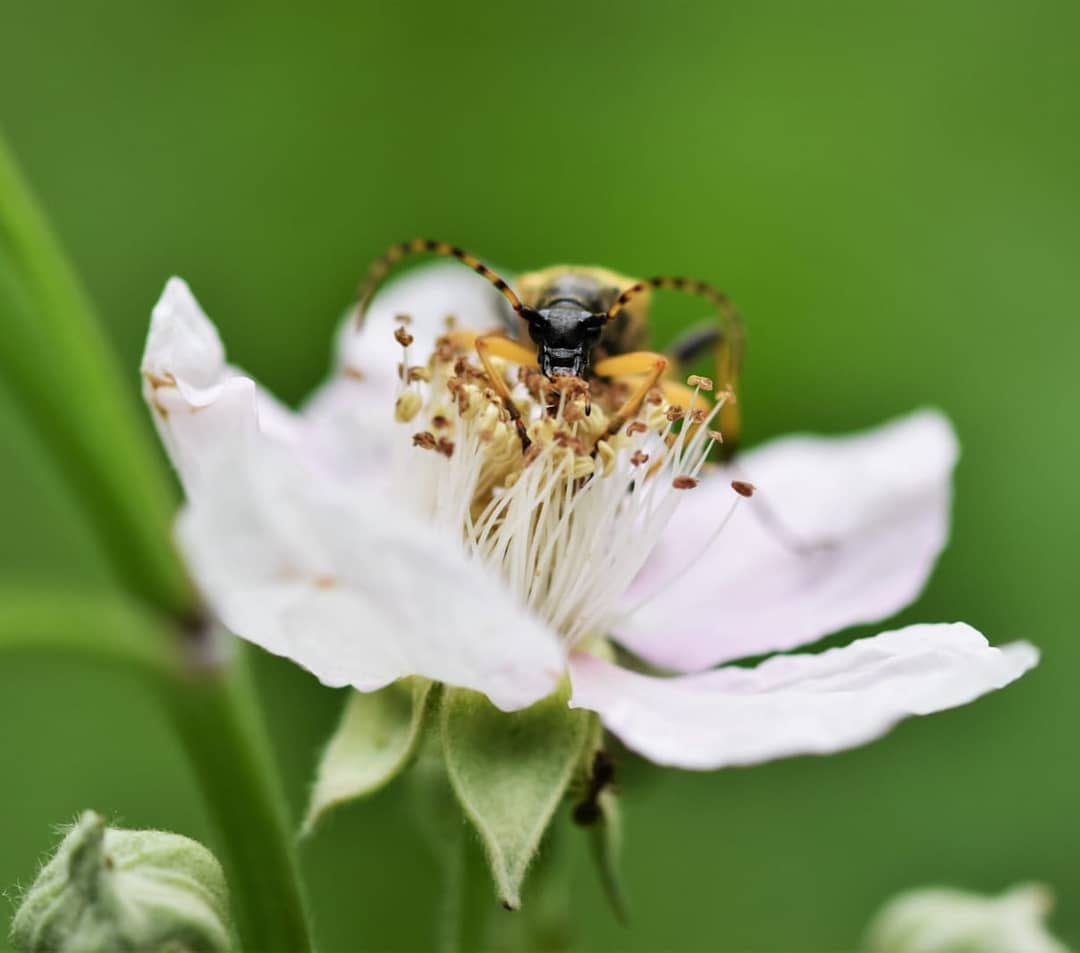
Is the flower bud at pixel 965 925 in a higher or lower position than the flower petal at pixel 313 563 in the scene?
lower

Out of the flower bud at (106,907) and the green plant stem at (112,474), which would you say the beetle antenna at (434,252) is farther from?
the green plant stem at (112,474)

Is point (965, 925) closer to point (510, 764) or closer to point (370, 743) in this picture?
point (510, 764)

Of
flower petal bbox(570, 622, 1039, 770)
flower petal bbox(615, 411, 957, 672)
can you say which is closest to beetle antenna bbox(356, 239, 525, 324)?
flower petal bbox(615, 411, 957, 672)

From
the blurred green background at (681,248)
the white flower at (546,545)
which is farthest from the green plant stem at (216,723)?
the blurred green background at (681,248)

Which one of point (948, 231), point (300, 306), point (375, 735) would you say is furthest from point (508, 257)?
point (375, 735)

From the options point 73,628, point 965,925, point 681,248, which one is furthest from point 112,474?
point 681,248

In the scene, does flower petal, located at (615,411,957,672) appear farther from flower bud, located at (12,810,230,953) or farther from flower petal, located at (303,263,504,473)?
flower bud, located at (12,810,230,953)
